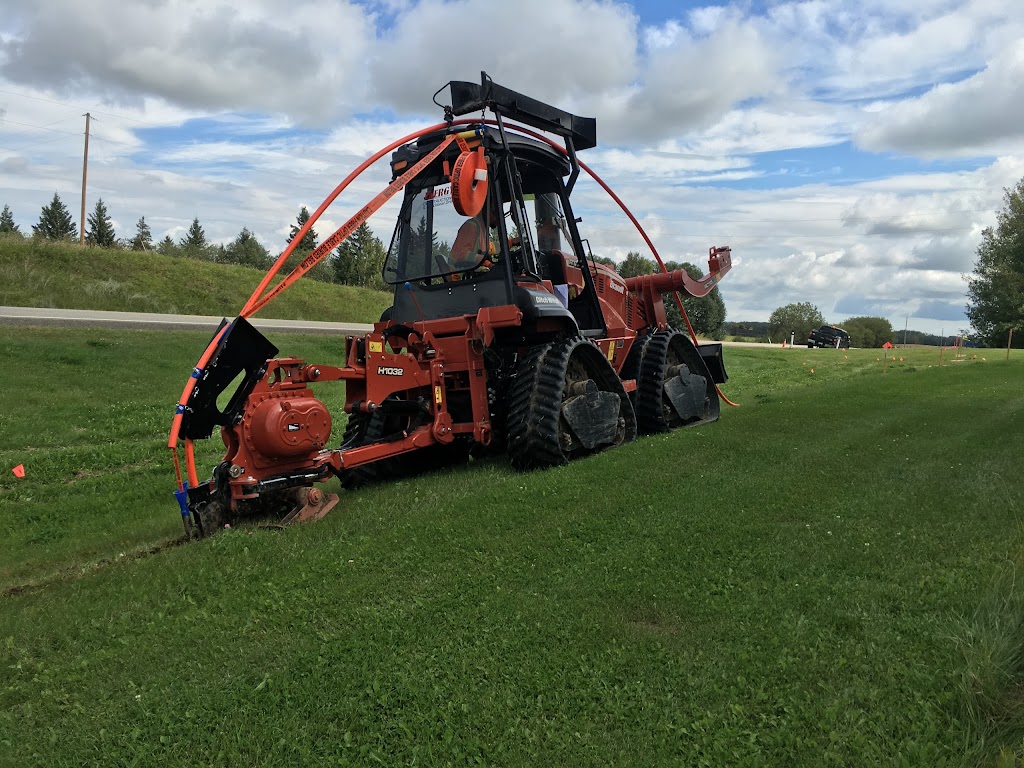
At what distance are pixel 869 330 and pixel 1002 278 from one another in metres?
81.6

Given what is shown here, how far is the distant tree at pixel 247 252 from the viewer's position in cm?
6354

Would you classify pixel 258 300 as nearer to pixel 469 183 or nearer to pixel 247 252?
pixel 469 183

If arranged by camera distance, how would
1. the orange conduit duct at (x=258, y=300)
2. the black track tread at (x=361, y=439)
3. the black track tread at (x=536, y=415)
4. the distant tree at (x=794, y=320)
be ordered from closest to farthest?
1. the orange conduit duct at (x=258, y=300)
2. the black track tread at (x=536, y=415)
3. the black track tread at (x=361, y=439)
4. the distant tree at (x=794, y=320)

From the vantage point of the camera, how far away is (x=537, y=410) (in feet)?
25.1

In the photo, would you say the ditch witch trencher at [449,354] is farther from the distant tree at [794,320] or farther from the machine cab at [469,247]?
the distant tree at [794,320]

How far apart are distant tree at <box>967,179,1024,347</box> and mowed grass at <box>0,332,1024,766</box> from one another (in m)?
16.7

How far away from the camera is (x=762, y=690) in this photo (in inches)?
136

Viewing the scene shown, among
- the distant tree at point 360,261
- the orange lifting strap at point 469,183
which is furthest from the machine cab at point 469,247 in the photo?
the distant tree at point 360,261

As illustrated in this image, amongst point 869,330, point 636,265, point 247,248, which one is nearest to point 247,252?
point 247,248

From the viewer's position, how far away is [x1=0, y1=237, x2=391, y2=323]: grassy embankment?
2567cm

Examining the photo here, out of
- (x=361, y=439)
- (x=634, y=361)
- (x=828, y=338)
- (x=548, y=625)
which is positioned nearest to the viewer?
(x=548, y=625)

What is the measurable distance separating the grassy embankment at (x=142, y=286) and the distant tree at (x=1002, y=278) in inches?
965

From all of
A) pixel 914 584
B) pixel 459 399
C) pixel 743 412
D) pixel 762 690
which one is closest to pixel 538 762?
Answer: pixel 762 690

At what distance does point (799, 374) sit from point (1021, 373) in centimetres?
571
